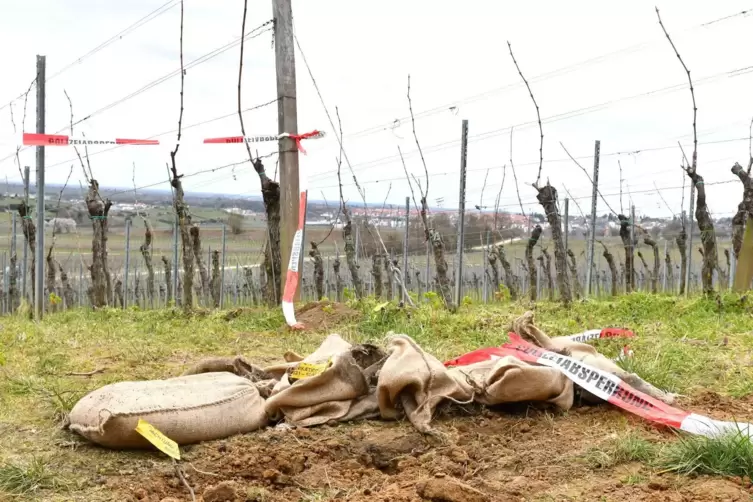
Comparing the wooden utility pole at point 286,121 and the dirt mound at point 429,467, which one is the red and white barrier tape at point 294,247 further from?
the dirt mound at point 429,467

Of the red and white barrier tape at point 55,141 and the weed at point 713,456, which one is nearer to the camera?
the weed at point 713,456

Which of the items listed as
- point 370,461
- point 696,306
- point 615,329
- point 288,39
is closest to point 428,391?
point 370,461

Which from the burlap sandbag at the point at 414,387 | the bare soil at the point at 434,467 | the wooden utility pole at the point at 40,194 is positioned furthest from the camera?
the wooden utility pole at the point at 40,194

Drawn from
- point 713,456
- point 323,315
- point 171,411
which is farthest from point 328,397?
point 323,315

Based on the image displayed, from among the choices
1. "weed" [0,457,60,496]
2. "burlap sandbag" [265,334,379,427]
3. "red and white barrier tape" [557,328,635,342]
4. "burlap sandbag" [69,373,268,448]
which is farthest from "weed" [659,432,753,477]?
"red and white barrier tape" [557,328,635,342]

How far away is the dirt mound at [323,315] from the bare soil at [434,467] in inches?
143

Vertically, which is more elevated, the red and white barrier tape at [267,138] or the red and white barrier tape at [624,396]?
the red and white barrier tape at [267,138]

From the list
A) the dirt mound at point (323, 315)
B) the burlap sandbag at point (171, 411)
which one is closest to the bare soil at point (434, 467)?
the burlap sandbag at point (171, 411)

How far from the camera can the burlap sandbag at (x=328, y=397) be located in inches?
150

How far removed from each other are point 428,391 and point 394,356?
0.29m

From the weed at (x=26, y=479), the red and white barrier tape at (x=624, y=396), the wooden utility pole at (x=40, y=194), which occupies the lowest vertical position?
the weed at (x=26, y=479)

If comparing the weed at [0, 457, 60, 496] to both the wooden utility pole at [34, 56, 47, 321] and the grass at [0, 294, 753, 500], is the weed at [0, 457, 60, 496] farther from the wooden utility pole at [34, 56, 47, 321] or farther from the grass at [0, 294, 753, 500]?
the wooden utility pole at [34, 56, 47, 321]

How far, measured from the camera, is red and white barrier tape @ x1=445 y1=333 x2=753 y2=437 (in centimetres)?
332

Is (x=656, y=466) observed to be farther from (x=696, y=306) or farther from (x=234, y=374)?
(x=696, y=306)
